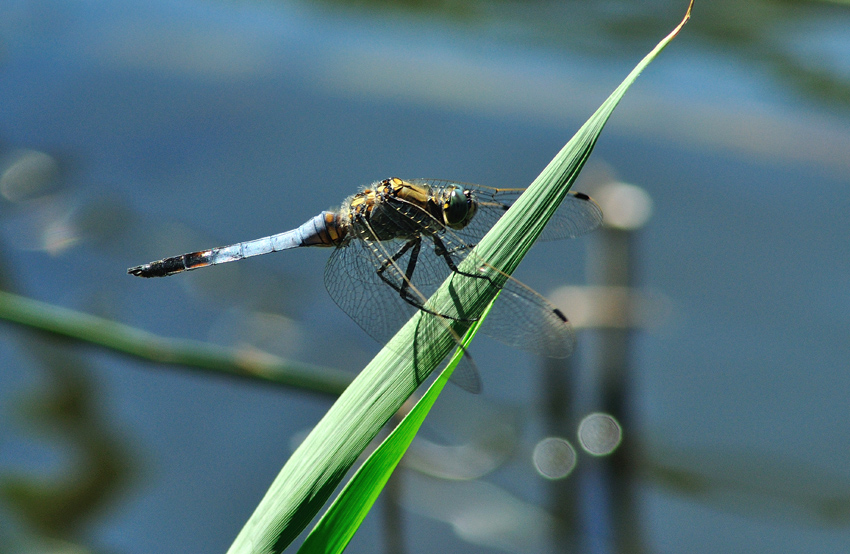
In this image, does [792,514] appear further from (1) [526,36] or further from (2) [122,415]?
(1) [526,36]

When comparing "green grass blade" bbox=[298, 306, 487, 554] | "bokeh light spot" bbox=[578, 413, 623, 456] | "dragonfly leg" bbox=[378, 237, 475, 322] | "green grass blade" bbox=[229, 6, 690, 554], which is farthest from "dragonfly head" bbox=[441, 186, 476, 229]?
"bokeh light spot" bbox=[578, 413, 623, 456]

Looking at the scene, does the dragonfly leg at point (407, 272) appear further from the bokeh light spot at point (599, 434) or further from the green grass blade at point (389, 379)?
the bokeh light spot at point (599, 434)

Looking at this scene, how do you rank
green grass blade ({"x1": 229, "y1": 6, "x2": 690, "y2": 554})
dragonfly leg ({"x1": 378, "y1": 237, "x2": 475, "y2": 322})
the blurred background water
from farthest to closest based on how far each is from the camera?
the blurred background water < dragonfly leg ({"x1": 378, "y1": 237, "x2": 475, "y2": 322}) < green grass blade ({"x1": 229, "y1": 6, "x2": 690, "y2": 554})

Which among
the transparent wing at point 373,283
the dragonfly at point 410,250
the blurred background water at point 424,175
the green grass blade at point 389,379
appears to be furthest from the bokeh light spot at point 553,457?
the green grass blade at point 389,379

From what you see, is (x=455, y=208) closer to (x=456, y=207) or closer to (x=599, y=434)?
(x=456, y=207)

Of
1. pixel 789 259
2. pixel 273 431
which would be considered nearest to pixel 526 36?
pixel 789 259

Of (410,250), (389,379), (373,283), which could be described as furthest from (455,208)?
(389,379)

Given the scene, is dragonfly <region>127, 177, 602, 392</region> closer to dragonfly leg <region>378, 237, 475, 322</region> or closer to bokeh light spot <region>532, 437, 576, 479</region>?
dragonfly leg <region>378, 237, 475, 322</region>
